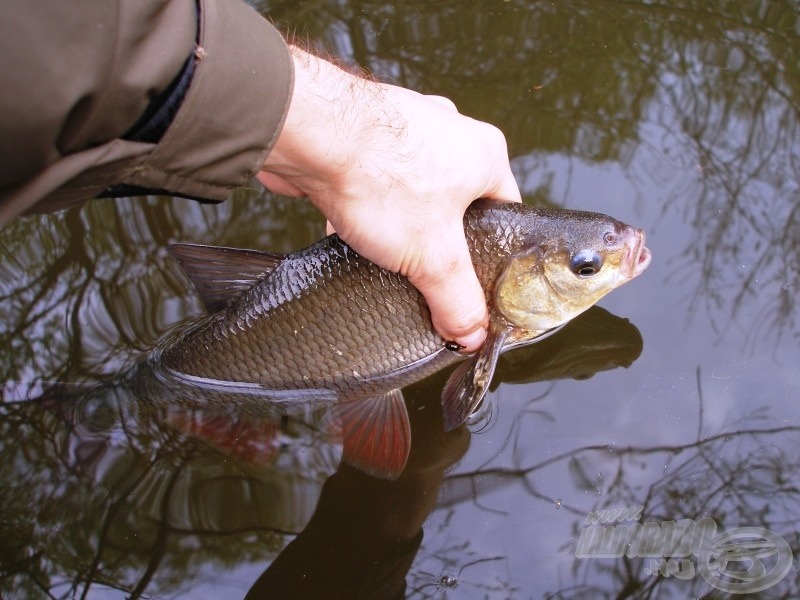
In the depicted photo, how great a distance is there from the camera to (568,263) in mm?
2674

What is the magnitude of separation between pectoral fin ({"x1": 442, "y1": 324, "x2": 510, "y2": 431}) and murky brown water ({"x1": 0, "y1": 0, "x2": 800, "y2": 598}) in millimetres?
186

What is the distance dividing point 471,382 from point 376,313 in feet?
1.36

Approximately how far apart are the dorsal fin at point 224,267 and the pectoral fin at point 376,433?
0.61 meters

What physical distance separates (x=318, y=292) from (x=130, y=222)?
156 cm

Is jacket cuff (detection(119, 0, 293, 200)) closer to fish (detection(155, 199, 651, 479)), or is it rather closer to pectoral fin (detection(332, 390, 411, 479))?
fish (detection(155, 199, 651, 479))

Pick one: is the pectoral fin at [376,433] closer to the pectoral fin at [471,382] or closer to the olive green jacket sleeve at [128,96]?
the pectoral fin at [471,382]

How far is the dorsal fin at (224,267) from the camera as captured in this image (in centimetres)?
279

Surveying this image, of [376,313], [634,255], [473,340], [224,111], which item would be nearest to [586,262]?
[634,255]

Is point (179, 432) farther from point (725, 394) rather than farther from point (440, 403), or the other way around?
point (725, 394)

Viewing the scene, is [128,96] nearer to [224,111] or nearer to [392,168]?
[224,111]

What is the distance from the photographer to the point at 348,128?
2064mm

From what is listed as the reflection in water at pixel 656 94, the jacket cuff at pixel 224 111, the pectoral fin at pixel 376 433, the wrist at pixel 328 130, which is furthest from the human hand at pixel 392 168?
the reflection in water at pixel 656 94

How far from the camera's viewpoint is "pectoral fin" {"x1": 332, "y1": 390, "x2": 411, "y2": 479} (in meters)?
2.75

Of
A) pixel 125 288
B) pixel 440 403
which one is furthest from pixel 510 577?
pixel 125 288
